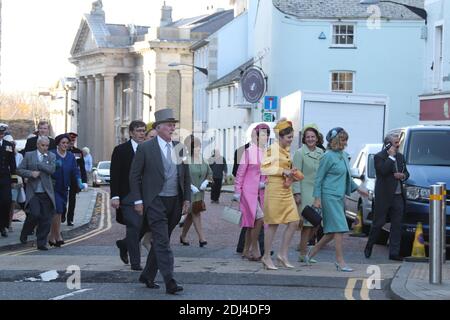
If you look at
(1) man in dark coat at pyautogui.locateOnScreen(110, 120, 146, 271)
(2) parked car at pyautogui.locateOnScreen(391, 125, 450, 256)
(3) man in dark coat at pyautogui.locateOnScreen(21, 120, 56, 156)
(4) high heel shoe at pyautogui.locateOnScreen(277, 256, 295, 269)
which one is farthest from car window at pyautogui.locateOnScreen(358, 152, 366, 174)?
(1) man in dark coat at pyautogui.locateOnScreen(110, 120, 146, 271)

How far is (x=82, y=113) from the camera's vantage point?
367 ft

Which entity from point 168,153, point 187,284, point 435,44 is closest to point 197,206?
point 187,284

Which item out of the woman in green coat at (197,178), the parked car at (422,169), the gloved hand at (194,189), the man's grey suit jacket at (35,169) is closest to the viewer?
the parked car at (422,169)

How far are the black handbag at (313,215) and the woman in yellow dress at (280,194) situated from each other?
731mm

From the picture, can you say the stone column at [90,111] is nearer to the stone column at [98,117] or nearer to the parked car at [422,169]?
the stone column at [98,117]

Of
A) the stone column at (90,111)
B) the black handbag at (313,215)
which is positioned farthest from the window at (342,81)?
the stone column at (90,111)

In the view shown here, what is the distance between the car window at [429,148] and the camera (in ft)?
54.8

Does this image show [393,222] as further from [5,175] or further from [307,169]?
[5,175]

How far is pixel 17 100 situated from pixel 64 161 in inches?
5614

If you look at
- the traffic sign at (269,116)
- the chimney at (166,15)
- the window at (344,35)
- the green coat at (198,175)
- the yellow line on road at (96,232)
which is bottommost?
the yellow line on road at (96,232)

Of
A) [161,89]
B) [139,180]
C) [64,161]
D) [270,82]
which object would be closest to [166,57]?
[161,89]

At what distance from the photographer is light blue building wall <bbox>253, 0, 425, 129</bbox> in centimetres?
5216
